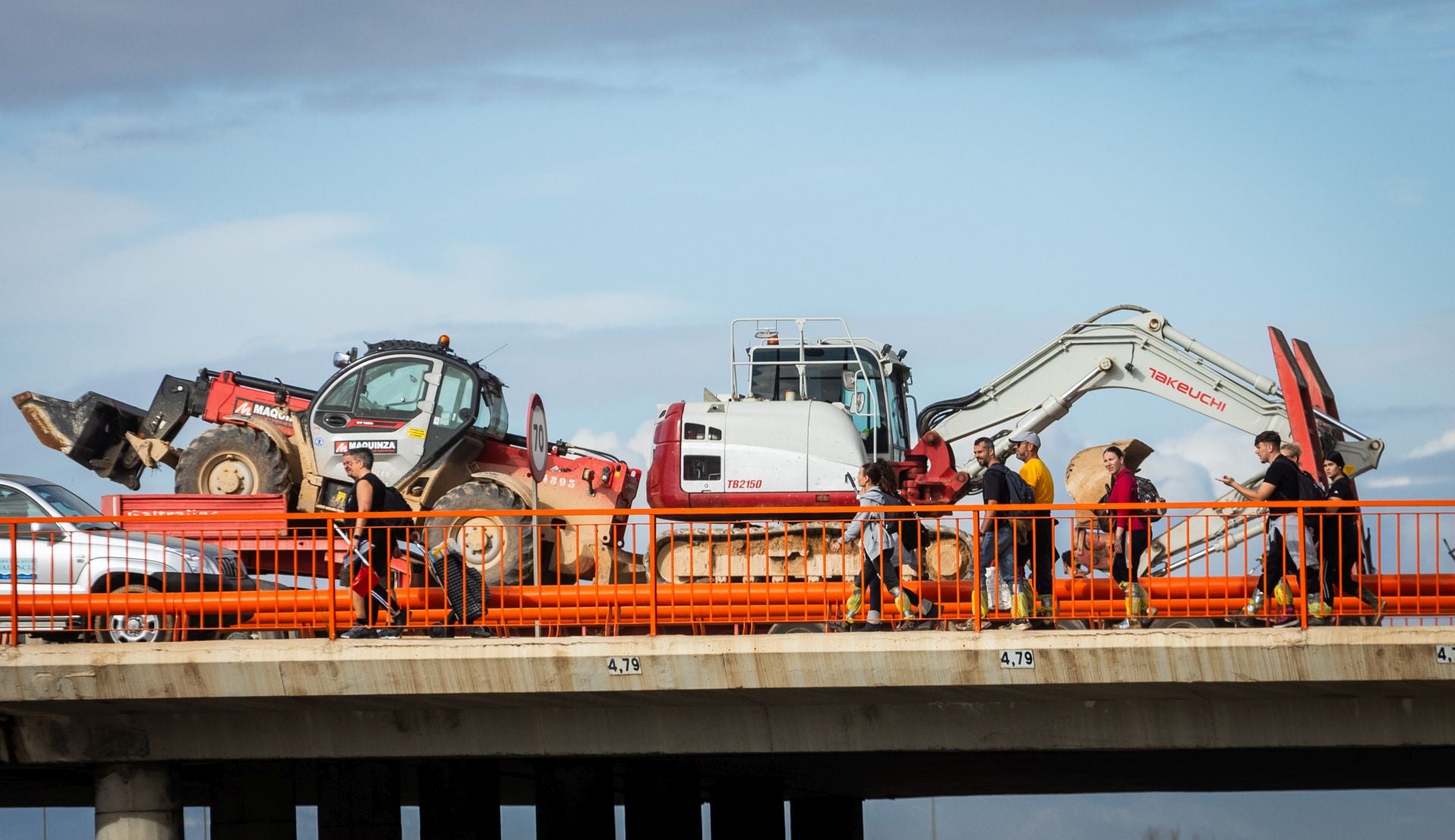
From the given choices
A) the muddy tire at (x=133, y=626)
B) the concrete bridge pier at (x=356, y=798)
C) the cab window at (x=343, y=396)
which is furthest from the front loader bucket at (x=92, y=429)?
the muddy tire at (x=133, y=626)

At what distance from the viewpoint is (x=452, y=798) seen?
17.9 meters

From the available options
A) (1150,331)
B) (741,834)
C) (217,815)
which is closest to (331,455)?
(217,815)

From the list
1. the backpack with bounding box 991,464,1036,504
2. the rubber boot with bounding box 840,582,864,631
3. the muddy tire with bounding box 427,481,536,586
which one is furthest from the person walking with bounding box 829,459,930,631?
the muddy tire with bounding box 427,481,536,586

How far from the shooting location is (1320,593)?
12836mm

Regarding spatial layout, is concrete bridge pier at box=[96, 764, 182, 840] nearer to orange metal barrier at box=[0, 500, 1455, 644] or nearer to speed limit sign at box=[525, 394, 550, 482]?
orange metal barrier at box=[0, 500, 1455, 644]

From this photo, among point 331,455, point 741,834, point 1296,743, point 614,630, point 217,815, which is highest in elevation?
point 331,455

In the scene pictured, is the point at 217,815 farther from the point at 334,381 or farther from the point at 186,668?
the point at 334,381

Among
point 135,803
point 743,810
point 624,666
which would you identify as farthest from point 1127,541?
point 743,810

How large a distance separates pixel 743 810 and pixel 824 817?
485 centimetres

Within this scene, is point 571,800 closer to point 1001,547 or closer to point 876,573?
point 876,573

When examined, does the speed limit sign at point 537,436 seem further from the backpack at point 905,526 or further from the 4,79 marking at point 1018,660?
the 4,79 marking at point 1018,660

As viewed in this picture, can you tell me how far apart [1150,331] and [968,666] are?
11.4 m

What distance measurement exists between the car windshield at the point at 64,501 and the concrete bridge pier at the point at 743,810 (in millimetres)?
10720

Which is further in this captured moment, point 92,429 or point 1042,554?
point 92,429
